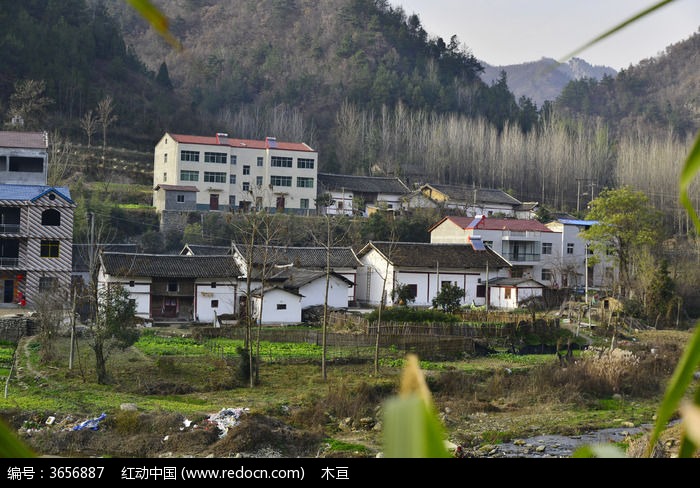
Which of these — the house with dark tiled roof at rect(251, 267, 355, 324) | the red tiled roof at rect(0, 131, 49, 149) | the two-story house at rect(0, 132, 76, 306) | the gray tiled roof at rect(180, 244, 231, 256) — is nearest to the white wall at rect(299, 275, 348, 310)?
the house with dark tiled roof at rect(251, 267, 355, 324)

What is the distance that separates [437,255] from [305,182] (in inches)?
518

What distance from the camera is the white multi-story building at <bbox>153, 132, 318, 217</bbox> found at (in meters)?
38.9

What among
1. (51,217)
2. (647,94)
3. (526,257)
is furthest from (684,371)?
(647,94)

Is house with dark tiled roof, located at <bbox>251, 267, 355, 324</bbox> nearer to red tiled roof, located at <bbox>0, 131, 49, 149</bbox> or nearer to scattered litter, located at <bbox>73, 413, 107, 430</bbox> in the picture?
red tiled roof, located at <bbox>0, 131, 49, 149</bbox>

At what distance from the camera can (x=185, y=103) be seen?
55.0 metres

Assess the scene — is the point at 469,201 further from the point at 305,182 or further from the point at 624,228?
the point at 624,228

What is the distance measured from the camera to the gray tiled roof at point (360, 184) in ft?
139

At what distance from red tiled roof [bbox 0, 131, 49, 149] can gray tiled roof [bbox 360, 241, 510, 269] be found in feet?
41.4
